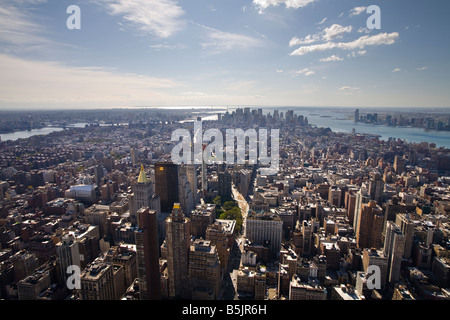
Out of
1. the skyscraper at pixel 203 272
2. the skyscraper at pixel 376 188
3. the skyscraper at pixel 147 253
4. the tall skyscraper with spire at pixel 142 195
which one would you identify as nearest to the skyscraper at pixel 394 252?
the skyscraper at pixel 376 188

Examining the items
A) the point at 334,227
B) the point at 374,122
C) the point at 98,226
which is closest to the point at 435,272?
the point at 334,227

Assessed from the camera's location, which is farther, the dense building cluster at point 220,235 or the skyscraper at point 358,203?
the skyscraper at point 358,203

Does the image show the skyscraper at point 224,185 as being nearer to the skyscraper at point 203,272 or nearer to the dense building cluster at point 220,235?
the dense building cluster at point 220,235

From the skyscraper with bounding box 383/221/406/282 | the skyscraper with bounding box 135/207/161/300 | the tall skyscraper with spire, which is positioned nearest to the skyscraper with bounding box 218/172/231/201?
the tall skyscraper with spire

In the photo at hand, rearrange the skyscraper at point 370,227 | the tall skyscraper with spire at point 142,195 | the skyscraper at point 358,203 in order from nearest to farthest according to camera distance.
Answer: the skyscraper at point 370,227, the skyscraper at point 358,203, the tall skyscraper with spire at point 142,195

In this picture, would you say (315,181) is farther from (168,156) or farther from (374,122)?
(374,122)

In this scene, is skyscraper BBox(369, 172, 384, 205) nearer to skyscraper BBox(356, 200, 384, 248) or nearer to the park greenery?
skyscraper BBox(356, 200, 384, 248)

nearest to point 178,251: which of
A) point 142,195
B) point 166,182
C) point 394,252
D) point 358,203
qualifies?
point 142,195
